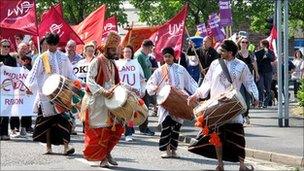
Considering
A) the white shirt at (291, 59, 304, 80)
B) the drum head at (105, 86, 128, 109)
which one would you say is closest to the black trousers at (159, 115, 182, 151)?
the drum head at (105, 86, 128, 109)

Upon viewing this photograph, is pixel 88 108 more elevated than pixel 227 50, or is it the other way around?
pixel 227 50

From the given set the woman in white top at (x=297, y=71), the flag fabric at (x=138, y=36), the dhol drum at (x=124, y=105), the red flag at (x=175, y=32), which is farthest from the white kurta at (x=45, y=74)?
the woman in white top at (x=297, y=71)

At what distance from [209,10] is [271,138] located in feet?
99.5

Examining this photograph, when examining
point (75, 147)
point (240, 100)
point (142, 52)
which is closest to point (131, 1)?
point (142, 52)

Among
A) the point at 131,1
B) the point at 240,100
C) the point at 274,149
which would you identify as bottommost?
the point at 274,149

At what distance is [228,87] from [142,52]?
618 cm

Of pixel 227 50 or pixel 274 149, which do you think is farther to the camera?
pixel 274 149

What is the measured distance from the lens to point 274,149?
42.4 ft

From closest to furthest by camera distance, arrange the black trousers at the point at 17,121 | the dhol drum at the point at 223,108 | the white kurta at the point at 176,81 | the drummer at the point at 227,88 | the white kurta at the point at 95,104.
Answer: the dhol drum at the point at 223,108
the drummer at the point at 227,88
the white kurta at the point at 95,104
the white kurta at the point at 176,81
the black trousers at the point at 17,121

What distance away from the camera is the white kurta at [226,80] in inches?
425

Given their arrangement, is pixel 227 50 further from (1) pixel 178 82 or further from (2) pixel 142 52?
(2) pixel 142 52

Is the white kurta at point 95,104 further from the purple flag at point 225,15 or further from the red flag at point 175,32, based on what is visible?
the purple flag at point 225,15

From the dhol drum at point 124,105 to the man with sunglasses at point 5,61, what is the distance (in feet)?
14.0

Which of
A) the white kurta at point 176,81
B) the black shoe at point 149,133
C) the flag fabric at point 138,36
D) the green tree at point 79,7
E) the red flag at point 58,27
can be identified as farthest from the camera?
the green tree at point 79,7
